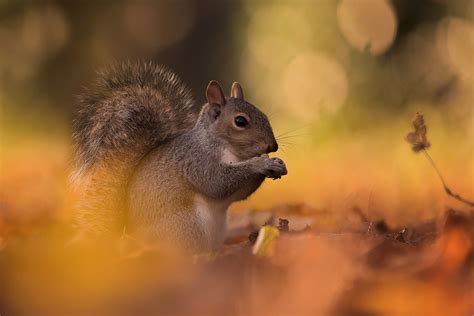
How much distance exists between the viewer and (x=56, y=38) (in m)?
5.13

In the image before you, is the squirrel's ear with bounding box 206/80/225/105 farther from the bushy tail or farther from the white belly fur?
the white belly fur

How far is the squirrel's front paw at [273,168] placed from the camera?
1588 millimetres

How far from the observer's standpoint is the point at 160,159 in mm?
1759

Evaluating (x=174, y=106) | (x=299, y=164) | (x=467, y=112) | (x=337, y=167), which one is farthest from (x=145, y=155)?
(x=467, y=112)

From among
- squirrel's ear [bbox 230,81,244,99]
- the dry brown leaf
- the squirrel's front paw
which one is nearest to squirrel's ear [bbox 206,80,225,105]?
squirrel's ear [bbox 230,81,244,99]

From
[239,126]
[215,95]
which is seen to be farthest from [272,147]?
[215,95]

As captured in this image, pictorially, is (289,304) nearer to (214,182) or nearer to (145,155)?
(214,182)

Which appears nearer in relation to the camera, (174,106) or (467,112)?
(174,106)

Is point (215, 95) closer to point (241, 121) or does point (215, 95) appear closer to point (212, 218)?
point (241, 121)

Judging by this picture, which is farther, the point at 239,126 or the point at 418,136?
the point at 239,126

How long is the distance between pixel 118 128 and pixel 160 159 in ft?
0.46

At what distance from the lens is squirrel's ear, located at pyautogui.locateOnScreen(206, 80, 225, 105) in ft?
6.11

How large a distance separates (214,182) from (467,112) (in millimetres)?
1304

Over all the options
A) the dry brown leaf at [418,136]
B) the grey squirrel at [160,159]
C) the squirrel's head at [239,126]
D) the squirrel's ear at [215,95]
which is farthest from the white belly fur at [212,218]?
the dry brown leaf at [418,136]
